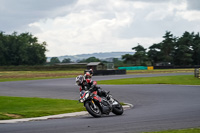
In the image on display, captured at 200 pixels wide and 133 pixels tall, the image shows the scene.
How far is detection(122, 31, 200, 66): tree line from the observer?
11522cm

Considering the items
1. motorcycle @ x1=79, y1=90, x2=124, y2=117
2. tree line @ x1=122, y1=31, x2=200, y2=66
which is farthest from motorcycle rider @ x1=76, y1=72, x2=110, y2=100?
tree line @ x1=122, y1=31, x2=200, y2=66

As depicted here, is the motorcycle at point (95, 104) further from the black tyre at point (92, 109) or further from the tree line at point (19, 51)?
the tree line at point (19, 51)

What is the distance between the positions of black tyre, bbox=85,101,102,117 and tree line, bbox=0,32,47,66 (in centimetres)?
10947

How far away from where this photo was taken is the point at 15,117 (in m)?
13.0

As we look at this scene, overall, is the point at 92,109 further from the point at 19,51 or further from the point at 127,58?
the point at 19,51

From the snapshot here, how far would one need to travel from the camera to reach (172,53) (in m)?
122

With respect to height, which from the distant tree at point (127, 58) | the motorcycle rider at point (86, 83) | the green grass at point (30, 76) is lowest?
the green grass at point (30, 76)

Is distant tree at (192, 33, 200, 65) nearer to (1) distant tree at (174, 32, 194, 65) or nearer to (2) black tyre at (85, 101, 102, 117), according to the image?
(1) distant tree at (174, 32, 194, 65)

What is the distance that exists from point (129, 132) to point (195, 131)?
1591 millimetres

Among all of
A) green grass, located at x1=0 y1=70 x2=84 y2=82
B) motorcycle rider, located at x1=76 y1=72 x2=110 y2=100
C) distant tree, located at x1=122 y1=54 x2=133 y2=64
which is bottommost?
green grass, located at x1=0 y1=70 x2=84 y2=82

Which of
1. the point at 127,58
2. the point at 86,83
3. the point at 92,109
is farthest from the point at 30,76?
the point at 127,58

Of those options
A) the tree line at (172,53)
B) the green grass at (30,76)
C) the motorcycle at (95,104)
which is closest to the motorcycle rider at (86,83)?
the motorcycle at (95,104)

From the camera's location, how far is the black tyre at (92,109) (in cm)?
1271

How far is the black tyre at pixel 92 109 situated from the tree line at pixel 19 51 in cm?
10947
